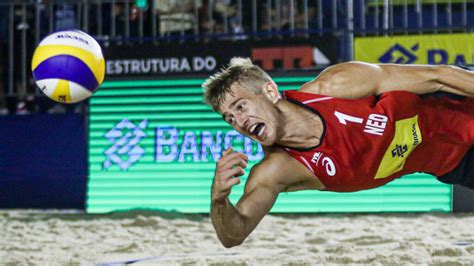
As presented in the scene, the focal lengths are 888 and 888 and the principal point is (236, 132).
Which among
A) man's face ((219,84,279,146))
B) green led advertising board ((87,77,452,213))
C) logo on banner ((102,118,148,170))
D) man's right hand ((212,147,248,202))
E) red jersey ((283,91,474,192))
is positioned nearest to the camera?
man's right hand ((212,147,248,202))

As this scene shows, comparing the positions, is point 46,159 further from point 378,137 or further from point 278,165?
point 378,137

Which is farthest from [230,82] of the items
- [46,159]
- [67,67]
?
[46,159]

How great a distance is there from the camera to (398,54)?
8500 millimetres

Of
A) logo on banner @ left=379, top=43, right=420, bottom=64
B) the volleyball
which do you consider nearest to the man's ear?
the volleyball

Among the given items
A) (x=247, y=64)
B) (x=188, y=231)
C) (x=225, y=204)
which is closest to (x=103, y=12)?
(x=188, y=231)

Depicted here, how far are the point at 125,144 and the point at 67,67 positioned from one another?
3.50m

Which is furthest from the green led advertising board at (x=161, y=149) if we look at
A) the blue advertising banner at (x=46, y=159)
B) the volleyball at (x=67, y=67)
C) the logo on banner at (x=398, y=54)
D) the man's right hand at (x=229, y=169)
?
the man's right hand at (x=229, y=169)

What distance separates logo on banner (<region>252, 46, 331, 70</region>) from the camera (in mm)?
8664

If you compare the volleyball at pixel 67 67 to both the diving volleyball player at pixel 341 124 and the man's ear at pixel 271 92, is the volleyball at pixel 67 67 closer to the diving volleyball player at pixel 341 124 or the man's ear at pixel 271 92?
the diving volleyball player at pixel 341 124

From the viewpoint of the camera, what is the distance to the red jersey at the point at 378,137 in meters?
4.39

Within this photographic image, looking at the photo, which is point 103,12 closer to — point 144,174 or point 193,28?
point 193,28

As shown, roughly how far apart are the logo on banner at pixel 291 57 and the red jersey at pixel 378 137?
3.99 metres

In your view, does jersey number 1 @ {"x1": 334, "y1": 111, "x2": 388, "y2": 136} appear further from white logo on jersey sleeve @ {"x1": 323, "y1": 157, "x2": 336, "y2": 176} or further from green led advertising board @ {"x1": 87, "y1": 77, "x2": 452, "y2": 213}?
green led advertising board @ {"x1": 87, "y1": 77, "x2": 452, "y2": 213}

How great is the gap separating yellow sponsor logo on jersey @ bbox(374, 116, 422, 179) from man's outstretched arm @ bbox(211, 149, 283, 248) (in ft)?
1.79
